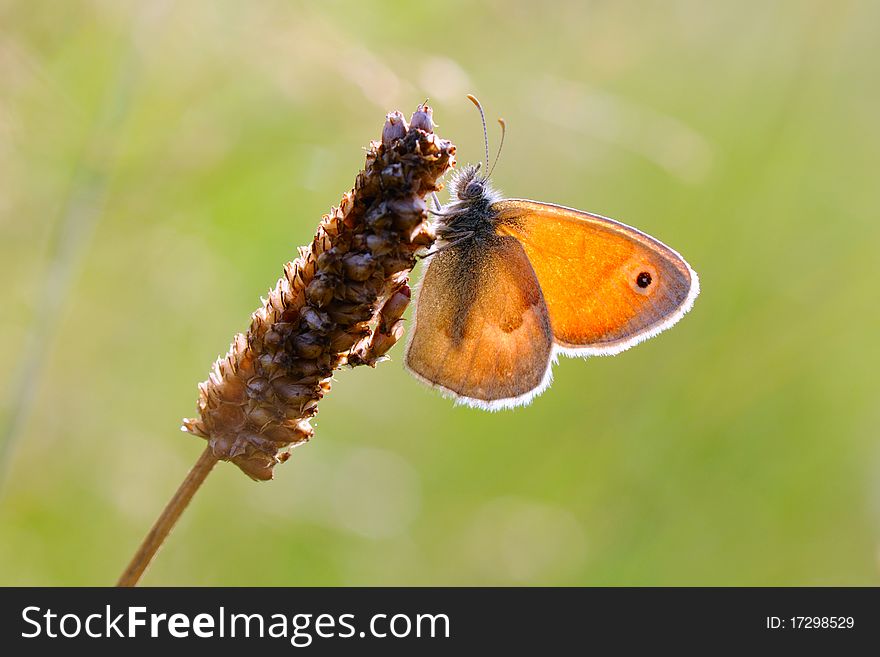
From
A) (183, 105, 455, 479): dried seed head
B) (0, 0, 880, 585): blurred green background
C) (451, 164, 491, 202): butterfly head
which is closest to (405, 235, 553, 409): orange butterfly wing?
(451, 164, 491, 202): butterfly head

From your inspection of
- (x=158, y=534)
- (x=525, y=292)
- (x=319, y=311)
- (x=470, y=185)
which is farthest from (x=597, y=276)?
(x=158, y=534)

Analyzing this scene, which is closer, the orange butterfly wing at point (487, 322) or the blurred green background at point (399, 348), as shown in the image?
the orange butterfly wing at point (487, 322)

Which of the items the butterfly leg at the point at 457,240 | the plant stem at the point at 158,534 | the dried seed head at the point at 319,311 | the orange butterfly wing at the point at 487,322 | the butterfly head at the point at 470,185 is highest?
the butterfly head at the point at 470,185

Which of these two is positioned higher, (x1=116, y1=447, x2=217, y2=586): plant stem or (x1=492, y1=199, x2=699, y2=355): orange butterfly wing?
(x1=492, y1=199, x2=699, y2=355): orange butterfly wing

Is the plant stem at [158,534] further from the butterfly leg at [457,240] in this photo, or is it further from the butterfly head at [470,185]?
the butterfly head at [470,185]

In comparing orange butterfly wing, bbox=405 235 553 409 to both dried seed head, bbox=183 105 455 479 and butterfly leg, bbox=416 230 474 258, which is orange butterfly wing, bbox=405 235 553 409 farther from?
dried seed head, bbox=183 105 455 479

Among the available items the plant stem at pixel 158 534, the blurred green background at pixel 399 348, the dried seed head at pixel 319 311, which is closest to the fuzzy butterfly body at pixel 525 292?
the blurred green background at pixel 399 348
